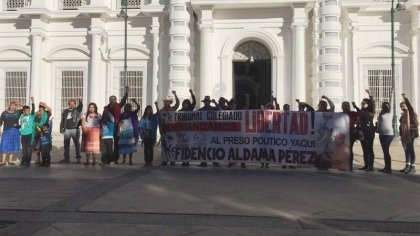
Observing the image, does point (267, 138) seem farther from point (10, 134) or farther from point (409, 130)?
point (10, 134)

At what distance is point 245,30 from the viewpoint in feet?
74.5

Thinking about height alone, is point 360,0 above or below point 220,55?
above

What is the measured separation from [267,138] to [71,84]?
52.4 feet

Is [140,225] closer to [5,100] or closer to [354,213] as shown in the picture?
[354,213]

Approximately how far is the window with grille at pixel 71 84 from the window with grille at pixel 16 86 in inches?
78.2

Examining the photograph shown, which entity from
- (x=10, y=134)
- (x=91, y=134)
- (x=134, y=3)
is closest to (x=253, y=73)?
(x=134, y=3)

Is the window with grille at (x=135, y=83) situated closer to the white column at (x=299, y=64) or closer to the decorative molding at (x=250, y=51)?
the decorative molding at (x=250, y=51)

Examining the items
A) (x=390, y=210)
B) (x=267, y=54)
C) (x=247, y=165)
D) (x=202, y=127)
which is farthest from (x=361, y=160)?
(x=267, y=54)

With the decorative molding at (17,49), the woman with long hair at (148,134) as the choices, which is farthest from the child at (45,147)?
the decorative molding at (17,49)

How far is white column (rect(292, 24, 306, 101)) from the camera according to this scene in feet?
70.5

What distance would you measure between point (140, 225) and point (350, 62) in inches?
752

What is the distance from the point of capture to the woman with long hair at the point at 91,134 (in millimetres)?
12678

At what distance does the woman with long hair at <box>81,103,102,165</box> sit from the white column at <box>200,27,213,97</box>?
31.7 feet

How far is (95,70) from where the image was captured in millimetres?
24031
